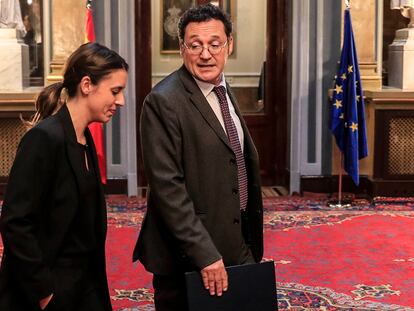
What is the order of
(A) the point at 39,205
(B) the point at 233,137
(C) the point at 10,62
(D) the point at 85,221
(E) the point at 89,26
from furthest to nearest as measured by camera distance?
(C) the point at 10,62, (E) the point at 89,26, (B) the point at 233,137, (D) the point at 85,221, (A) the point at 39,205

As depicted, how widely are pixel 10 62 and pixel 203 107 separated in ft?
20.8

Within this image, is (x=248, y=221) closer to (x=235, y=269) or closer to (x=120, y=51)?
(x=235, y=269)

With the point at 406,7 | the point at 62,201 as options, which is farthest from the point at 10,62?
the point at 62,201

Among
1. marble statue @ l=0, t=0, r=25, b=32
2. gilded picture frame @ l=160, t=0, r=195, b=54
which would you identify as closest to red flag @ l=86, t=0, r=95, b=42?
marble statue @ l=0, t=0, r=25, b=32

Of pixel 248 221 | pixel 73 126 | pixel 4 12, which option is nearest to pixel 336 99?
pixel 4 12

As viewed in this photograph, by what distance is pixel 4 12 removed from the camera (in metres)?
8.85

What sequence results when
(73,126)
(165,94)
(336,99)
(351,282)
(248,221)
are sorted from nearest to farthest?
(73,126), (165,94), (248,221), (351,282), (336,99)

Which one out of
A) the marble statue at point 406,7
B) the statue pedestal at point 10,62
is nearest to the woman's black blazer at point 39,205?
the statue pedestal at point 10,62

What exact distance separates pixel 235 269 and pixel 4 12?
6.95 meters

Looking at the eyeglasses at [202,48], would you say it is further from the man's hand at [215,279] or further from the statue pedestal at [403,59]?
the statue pedestal at [403,59]

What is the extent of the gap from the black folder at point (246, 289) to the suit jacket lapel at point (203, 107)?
44 cm

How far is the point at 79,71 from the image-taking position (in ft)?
8.26

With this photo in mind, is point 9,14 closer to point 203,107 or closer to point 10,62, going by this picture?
point 10,62

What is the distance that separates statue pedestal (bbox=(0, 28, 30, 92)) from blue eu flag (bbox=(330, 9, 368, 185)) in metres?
3.35
